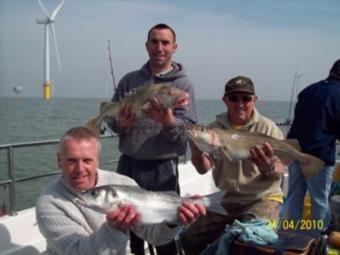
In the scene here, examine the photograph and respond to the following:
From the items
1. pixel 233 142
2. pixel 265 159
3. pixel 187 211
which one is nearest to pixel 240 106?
pixel 233 142

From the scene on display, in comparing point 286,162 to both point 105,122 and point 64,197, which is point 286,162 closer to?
point 105,122

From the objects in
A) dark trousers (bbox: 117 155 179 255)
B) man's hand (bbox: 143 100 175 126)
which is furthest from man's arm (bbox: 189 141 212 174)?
man's hand (bbox: 143 100 175 126)

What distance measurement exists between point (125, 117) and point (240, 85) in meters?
1.06

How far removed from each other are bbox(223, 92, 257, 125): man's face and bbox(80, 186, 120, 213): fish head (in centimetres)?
184

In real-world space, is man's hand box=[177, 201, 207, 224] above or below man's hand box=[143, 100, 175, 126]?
below

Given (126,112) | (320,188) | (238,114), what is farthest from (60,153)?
(320,188)

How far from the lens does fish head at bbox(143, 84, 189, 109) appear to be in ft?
13.2

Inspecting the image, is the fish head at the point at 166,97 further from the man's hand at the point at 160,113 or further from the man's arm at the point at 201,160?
the man's arm at the point at 201,160

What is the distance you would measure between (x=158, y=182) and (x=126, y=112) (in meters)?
0.71

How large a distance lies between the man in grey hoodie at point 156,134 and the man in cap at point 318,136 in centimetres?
195

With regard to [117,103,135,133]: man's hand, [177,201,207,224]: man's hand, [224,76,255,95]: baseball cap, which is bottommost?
[177,201,207,224]: man's hand

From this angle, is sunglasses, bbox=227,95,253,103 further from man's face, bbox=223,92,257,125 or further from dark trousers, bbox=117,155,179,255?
dark trousers, bbox=117,155,179,255

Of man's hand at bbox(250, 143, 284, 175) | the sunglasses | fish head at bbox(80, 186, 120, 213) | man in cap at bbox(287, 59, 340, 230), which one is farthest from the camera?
man in cap at bbox(287, 59, 340, 230)

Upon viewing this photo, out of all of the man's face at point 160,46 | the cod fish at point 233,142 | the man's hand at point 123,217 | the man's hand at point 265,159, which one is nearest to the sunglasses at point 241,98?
the cod fish at point 233,142
